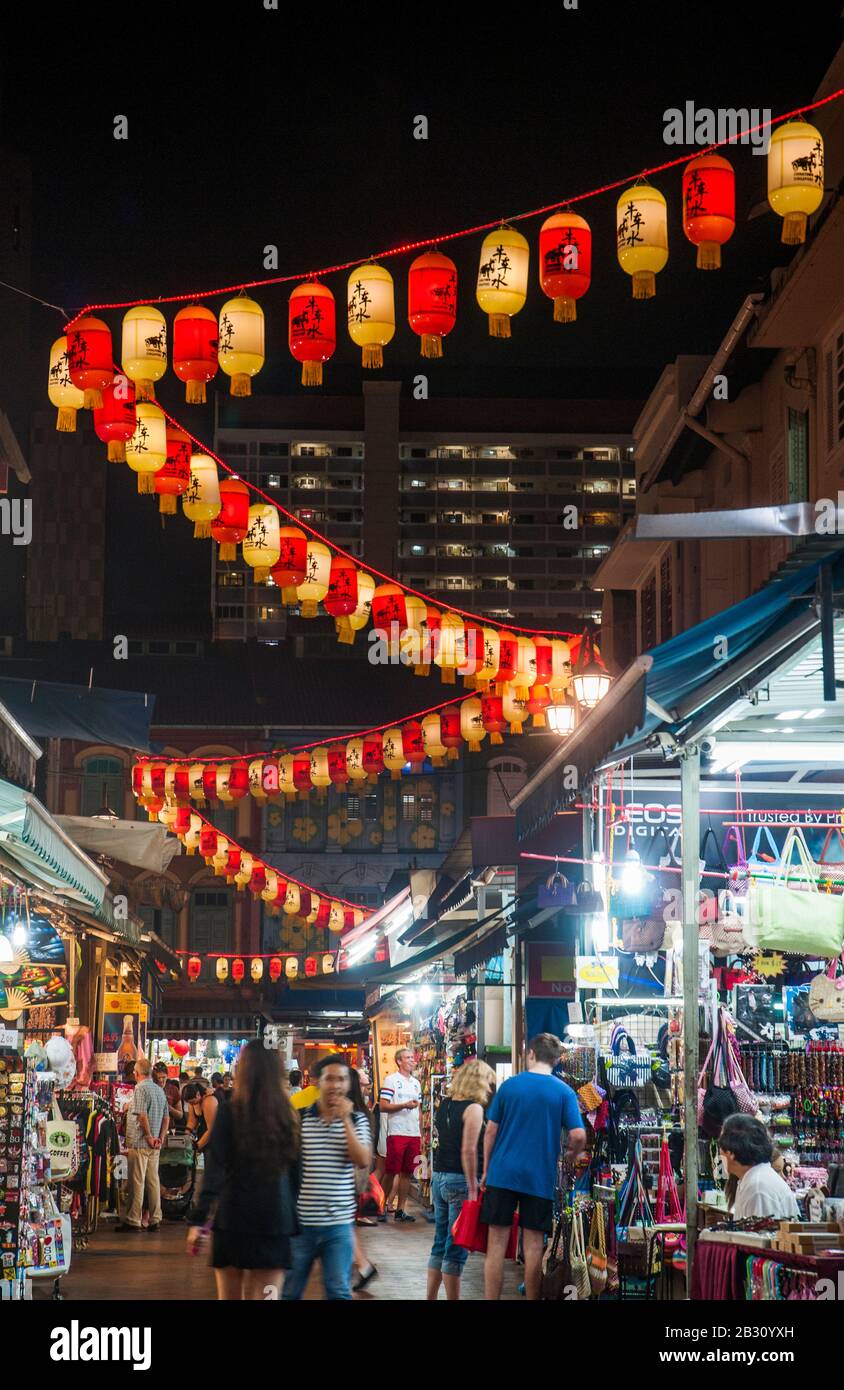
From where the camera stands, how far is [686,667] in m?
7.45

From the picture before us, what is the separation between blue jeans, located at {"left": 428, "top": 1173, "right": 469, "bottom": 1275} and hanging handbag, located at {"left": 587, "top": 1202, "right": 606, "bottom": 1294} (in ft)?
2.61

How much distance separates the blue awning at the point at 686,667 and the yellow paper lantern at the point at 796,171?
13.7 feet

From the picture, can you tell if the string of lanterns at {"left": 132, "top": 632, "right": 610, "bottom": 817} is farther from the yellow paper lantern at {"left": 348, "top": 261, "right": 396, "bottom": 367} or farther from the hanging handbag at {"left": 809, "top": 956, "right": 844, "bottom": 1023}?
the hanging handbag at {"left": 809, "top": 956, "right": 844, "bottom": 1023}

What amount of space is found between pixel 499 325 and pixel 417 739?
12429 millimetres

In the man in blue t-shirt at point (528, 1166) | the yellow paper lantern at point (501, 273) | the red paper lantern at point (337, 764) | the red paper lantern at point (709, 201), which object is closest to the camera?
the man in blue t-shirt at point (528, 1166)

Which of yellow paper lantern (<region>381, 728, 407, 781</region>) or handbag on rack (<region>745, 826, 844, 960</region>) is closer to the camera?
handbag on rack (<region>745, 826, 844, 960</region>)

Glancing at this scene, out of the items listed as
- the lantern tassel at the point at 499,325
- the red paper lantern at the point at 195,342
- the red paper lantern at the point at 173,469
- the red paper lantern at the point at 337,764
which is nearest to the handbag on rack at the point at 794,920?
the lantern tassel at the point at 499,325

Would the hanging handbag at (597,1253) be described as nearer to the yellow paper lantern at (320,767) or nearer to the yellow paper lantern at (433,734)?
the yellow paper lantern at (433,734)

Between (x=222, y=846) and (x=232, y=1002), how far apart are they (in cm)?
1949

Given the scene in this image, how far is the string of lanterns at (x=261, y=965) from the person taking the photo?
141 ft

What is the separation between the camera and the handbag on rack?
914 centimetres

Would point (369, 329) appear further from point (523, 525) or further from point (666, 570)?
point (523, 525)

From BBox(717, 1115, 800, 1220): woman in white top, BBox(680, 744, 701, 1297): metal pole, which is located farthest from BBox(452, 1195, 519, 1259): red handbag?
BBox(717, 1115, 800, 1220): woman in white top

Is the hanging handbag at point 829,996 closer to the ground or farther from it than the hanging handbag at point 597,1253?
farther from it
